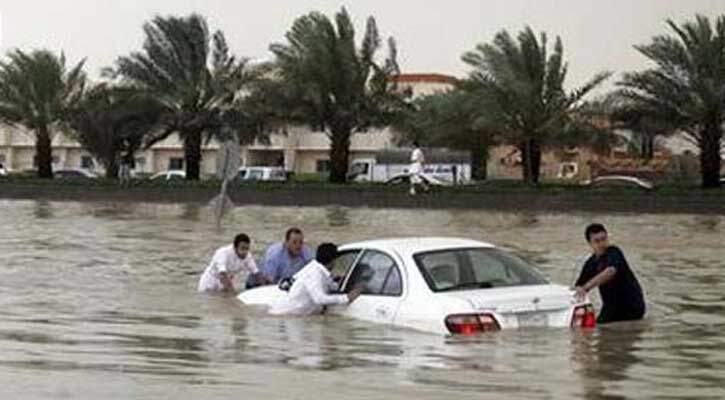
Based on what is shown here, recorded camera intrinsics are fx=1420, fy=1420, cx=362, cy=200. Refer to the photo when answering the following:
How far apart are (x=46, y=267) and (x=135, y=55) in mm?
32073

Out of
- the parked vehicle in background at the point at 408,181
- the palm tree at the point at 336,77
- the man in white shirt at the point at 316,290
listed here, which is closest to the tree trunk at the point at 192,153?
the palm tree at the point at 336,77

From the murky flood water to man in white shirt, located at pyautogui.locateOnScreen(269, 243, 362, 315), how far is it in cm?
18

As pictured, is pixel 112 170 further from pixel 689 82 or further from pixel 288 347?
pixel 288 347

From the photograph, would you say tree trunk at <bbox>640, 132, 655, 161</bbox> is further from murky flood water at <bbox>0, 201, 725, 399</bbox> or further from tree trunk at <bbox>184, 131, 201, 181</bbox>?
murky flood water at <bbox>0, 201, 725, 399</bbox>

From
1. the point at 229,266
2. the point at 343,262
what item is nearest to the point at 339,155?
the point at 229,266

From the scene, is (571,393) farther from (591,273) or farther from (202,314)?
(202,314)

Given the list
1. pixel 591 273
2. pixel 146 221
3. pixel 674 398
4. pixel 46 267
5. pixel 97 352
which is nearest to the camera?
pixel 674 398

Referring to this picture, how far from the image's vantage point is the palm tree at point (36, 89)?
185 feet

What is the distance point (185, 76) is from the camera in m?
53.2

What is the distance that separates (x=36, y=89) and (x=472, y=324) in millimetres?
47539

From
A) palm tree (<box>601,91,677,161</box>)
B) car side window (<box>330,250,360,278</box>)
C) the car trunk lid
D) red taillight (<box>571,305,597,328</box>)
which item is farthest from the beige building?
the car trunk lid

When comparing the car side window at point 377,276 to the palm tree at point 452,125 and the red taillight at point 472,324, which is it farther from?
the palm tree at point 452,125

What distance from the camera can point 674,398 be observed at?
29.7ft

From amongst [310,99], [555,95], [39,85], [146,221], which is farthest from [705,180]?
[39,85]
